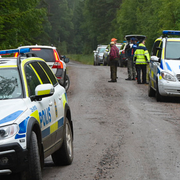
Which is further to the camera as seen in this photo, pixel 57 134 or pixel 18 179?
pixel 57 134

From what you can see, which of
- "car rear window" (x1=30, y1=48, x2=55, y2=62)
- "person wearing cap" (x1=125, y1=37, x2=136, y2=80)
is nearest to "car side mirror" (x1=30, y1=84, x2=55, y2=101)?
"car rear window" (x1=30, y1=48, x2=55, y2=62)

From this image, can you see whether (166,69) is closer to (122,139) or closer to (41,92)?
(122,139)

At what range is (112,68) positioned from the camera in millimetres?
23781

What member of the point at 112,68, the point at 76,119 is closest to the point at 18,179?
the point at 76,119

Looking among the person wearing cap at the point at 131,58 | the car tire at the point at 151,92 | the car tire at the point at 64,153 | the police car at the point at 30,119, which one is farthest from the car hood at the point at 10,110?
the person wearing cap at the point at 131,58

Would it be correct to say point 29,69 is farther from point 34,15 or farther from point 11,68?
point 34,15

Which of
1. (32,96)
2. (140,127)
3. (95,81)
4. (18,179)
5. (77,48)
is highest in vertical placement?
(32,96)

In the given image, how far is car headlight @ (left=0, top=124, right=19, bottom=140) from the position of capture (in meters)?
5.34

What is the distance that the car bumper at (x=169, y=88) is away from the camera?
1559 cm

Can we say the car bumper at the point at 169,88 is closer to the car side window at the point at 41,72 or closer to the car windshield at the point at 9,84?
the car side window at the point at 41,72

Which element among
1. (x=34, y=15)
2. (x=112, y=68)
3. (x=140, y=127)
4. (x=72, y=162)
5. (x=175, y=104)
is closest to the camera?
(x=72, y=162)

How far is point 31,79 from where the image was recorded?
672cm

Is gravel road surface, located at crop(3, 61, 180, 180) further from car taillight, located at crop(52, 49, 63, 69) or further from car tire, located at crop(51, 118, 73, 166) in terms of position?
car taillight, located at crop(52, 49, 63, 69)

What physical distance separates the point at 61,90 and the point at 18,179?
8.36 feet
